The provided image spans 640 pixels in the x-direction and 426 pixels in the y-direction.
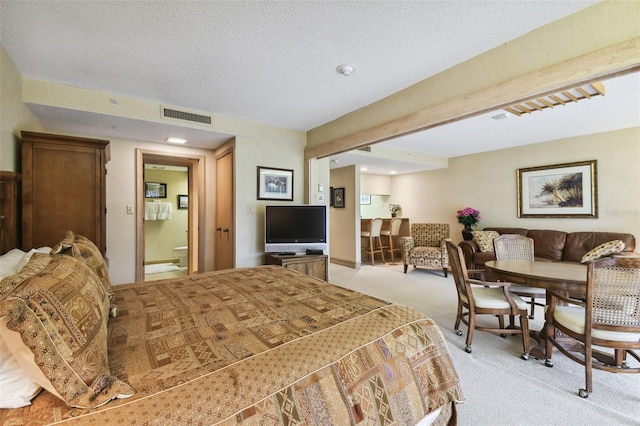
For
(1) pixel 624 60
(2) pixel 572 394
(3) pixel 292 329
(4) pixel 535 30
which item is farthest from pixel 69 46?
(2) pixel 572 394

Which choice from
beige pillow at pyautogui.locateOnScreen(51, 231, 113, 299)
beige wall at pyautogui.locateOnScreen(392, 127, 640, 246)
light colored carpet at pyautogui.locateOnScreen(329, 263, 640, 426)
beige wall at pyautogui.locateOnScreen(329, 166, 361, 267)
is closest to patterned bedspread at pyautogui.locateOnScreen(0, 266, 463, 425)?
beige pillow at pyautogui.locateOnScreen(51, 231, 113, 299)

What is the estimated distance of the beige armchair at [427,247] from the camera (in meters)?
5.53

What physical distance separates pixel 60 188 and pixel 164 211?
15.2 feet

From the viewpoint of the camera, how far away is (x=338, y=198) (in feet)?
22.6

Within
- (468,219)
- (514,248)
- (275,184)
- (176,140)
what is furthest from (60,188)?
(468,219)

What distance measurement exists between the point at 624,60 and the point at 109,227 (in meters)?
5.37

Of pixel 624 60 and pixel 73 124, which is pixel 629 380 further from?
pixel 73 124

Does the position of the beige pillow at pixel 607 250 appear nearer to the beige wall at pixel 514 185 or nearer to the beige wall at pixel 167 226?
the beige wall at pixel 514 185

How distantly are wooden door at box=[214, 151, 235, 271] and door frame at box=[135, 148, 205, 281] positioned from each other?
0.29 meters

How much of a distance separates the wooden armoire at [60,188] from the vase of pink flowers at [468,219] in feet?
19.9

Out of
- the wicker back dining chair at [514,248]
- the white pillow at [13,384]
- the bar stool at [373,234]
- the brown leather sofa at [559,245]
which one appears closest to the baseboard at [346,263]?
the bar stool at [373,234]

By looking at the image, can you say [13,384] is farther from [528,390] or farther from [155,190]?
[155,190]

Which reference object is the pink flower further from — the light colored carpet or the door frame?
the door frame

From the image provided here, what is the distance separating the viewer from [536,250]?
489cm
